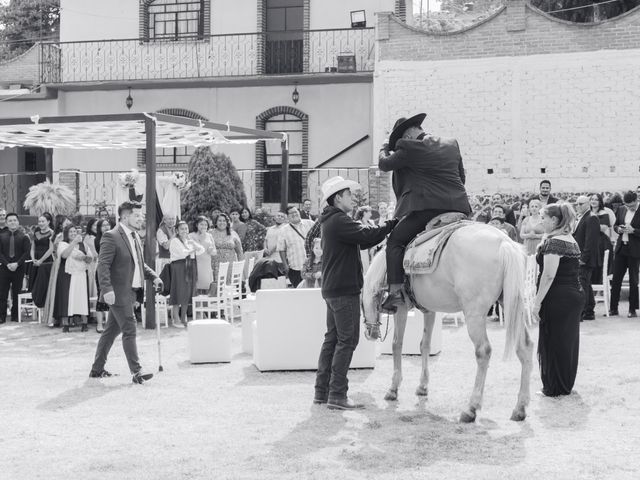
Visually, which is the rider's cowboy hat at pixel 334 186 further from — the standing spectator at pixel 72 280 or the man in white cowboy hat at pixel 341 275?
the standing spectator at pixel 72 280

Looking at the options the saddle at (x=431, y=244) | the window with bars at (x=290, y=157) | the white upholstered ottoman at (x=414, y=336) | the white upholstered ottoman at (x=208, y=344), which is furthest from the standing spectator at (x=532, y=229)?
the window with bars at (x=290, y=157)

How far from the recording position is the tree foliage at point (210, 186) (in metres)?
20.6

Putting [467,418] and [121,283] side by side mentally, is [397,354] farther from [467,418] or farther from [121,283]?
[121,283]

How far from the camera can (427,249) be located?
24.0 ft

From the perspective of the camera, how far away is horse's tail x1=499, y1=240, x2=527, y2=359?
6.96 metres

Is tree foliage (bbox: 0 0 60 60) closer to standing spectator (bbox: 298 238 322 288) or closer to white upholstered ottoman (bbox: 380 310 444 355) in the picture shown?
standing spectator (bbox: 298 238 322 288)

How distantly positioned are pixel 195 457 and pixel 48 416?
2.03 meters

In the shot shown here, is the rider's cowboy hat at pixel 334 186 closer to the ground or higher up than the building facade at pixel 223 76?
closer to the ground

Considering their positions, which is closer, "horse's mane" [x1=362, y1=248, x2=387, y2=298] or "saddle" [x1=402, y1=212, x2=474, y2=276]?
"saddle" [x1=402, y1=212, x2=474, y2=276]

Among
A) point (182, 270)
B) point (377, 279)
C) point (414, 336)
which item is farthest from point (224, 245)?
point (377, 279)

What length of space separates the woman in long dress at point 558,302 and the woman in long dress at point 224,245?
738 centimetres

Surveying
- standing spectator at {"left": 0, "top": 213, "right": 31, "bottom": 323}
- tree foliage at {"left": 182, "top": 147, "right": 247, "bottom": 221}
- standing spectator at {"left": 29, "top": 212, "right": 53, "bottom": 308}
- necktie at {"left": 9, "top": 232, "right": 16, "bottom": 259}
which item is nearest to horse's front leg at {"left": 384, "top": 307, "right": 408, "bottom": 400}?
standing spectator at {"left": 29, "top": 212, "right": 53, "bottom": 308}

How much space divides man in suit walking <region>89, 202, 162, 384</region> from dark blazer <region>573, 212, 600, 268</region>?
6917 millimetres

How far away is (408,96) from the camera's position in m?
21.4
